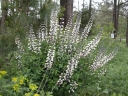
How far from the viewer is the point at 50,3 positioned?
4805 millimetres

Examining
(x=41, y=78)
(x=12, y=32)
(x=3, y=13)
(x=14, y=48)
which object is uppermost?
Result: (x=3, y=13)

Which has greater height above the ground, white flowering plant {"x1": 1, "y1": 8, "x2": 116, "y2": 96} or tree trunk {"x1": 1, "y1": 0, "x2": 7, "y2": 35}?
tree trunk {"x1": 1, "y1": 0, "x2": 7, "y2": 35}

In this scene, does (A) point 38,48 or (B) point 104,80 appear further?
(B) point 104,80

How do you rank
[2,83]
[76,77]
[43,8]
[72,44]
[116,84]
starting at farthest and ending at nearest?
[116,84]
[43,8]
[72,44]
[76,77]
[2,83]

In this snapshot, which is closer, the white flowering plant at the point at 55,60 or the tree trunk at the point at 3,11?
the white flowering plant at the point at 55,60

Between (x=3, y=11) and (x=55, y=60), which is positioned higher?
(x=3, y=11)

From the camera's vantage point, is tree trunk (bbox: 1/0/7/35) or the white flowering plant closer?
the white flowering plant

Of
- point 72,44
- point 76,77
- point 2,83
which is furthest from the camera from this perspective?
point 72,44

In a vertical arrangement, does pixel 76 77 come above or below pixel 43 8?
below

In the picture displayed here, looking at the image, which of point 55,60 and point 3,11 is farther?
point 3,11

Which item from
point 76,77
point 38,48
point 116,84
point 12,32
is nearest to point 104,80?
point 116,84

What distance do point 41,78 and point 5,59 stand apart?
1092 millimetres

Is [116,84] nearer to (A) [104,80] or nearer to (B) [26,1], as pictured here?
(A) [104,80]

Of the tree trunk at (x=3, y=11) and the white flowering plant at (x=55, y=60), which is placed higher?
the tree trunk at (x=3, y=11)
